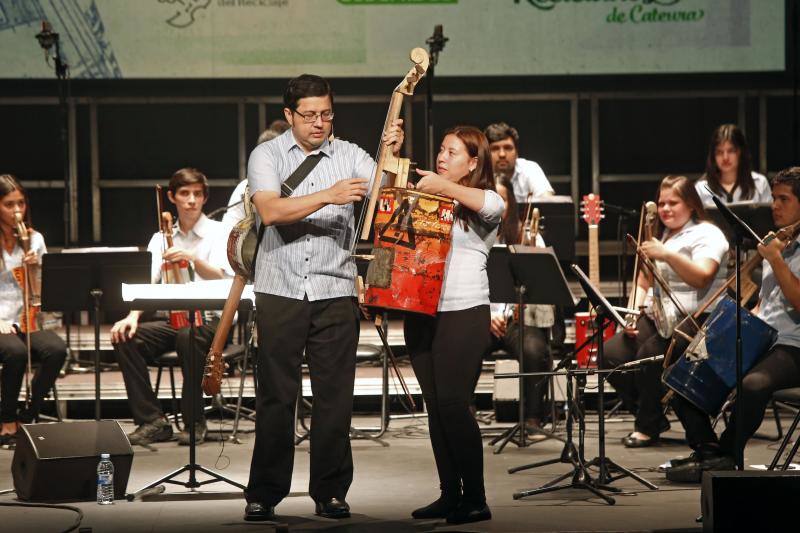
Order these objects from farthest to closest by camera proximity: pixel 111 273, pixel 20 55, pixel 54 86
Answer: pixel 54 86 < pixel 20 55 < pixel 111 273

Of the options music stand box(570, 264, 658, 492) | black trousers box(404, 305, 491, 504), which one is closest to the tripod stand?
music stand box(570, 264, 658, 492)

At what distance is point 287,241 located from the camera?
15.7 feet

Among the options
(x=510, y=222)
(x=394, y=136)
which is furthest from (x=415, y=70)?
(x=510, y=222)

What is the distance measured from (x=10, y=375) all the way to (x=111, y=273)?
106cm

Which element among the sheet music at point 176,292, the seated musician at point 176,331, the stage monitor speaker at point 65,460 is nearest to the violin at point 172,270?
the seated musician at point 176,331

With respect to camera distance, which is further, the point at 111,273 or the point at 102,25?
the point at 102,25

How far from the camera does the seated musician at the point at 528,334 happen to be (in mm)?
6969

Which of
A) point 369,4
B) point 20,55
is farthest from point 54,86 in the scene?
point 369,4

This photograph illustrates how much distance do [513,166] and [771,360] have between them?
2.54 m

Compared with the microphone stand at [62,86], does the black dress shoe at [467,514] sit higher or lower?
lower

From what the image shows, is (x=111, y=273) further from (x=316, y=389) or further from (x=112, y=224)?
(x=112, y=224)

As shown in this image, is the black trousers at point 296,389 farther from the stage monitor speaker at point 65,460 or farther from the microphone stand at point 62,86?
the microphone stand at point 62,86

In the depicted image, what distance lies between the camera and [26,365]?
7.02 m

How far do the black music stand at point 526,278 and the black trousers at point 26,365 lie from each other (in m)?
2.60
